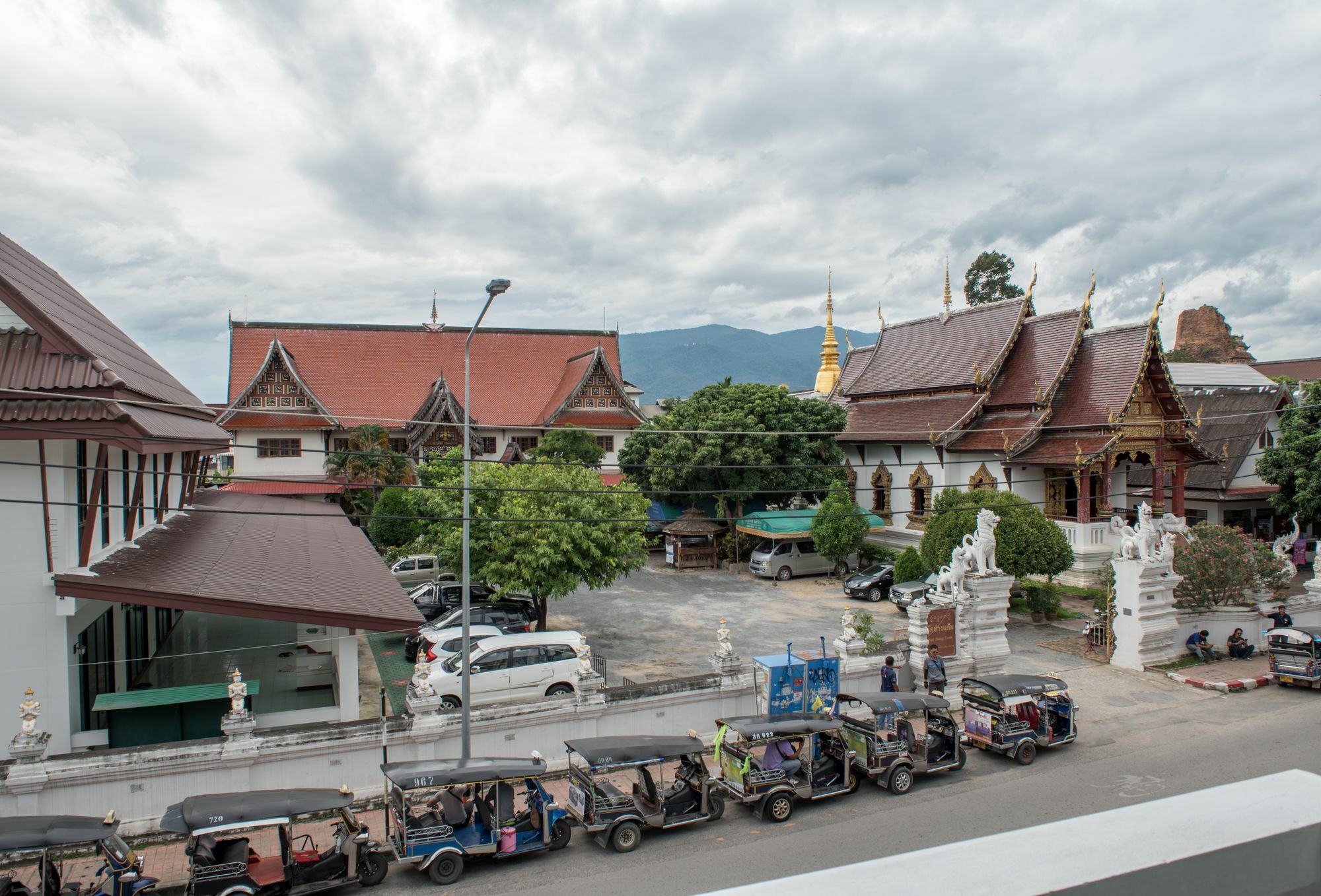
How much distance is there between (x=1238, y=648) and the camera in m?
19.8

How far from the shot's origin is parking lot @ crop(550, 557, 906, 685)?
20578mm

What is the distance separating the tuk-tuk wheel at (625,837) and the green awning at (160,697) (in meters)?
6.14

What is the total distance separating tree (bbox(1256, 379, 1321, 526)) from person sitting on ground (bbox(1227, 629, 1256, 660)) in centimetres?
1090

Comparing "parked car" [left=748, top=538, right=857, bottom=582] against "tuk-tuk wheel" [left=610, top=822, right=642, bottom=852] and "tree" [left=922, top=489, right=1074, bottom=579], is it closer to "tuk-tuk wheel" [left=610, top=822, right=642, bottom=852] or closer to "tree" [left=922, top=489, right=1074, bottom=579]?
"tree" [left=922, top=489, right=1074, bottom=579]

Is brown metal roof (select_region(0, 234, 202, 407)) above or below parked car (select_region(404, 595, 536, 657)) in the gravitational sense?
above

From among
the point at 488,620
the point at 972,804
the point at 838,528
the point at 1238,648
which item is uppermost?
the point at 838,528

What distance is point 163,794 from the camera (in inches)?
446

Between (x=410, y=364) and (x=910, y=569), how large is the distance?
27668 millimetres

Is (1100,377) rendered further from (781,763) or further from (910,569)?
(781,763)

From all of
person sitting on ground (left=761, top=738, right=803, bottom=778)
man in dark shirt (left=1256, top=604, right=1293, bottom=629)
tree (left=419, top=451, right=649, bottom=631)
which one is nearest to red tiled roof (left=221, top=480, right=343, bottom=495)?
tree (left=419, top=451, right=649, bottom=631)

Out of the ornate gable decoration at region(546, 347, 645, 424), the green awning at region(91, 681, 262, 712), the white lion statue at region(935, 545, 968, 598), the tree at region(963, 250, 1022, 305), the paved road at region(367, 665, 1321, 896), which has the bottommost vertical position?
the paved road at region(367, 665, 1321, 896)

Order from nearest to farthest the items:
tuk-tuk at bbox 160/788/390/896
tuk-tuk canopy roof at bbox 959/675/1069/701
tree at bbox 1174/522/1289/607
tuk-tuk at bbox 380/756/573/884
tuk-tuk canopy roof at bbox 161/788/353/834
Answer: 1. tuk-tuk canopy roof at bbox 161/788/353/834
2. tuk-tuk at bbox 160/788/390/896
3. tuk-tuk at bbox 380/756/573/884
4. tuk-tuk canopy roof at bbox 959/675/1069/701
5. tree at bbox 1174/522/1289/607

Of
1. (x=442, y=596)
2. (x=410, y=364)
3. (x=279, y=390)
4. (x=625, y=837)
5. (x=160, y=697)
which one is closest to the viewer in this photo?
(x=625, y=837)

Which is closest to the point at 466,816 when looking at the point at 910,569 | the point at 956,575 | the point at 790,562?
the point at 956,575
